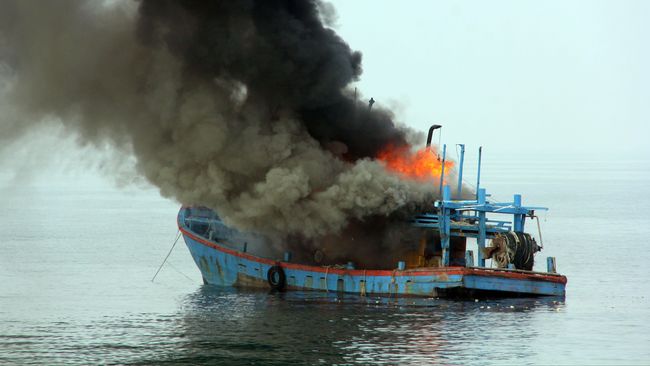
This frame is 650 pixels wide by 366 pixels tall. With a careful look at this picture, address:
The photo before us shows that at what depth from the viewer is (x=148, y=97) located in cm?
6906

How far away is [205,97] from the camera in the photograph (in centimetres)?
6862

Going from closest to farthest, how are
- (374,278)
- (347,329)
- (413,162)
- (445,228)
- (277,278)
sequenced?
(347,329) → (445,228) → (374,278) → (277,278) → (413,162)

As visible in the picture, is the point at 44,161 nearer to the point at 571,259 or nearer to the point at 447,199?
the point at 447,199

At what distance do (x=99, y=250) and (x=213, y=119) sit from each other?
4079 centimetres

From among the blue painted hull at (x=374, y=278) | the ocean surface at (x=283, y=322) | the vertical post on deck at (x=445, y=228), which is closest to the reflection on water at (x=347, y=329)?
the ocean surface at (x=283, y=322)

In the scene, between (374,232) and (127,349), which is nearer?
(127,349)

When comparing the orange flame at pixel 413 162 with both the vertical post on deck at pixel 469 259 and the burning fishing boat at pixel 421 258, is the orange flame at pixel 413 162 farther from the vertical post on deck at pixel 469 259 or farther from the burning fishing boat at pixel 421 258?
the vertical post on deck at pixel 469 259

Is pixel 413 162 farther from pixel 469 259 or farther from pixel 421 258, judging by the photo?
pixel 469 259

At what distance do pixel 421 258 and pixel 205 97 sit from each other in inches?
571

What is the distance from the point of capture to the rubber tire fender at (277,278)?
69938 mm

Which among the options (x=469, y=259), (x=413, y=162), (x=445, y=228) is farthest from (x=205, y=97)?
(x=469, y=259)

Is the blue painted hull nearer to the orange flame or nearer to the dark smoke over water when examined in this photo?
the dark smoke over water

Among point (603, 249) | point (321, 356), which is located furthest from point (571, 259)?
point (321, 356)

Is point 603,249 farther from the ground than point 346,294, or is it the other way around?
point 603,249
